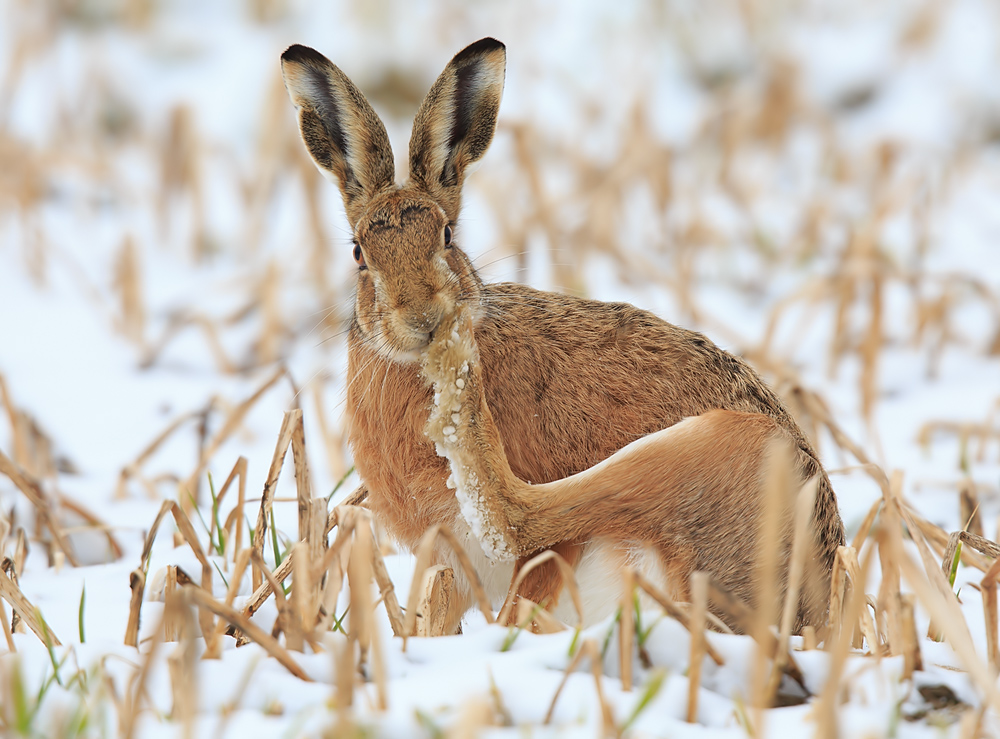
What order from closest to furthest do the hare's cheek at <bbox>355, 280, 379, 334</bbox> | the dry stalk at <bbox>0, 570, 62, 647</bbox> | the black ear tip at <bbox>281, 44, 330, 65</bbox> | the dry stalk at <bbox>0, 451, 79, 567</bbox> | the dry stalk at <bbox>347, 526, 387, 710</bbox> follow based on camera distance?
1. the dry stalk at <bbox>347, 526, 387, 710</bbox>
2. the dry stalk at <bbox>0, 570, 62, 647</bbox>
3. the hare's cheek at <bbox>355, 280, 379, 334</bbox>
4. the black ear tip at <bbox>281, 44, 330, 65</bbox>
5. the dry stalk at <bbox>0, 451, 79, 567</bbox>

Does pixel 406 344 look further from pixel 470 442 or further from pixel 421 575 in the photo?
pixel 421 575

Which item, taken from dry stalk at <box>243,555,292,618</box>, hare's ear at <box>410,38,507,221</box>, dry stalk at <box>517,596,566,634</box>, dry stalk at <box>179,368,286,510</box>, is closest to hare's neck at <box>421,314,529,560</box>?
dry stalk at <box>517,596,566,634</box>

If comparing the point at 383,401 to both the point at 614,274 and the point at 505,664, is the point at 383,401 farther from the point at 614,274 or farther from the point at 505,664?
the point at 614,274

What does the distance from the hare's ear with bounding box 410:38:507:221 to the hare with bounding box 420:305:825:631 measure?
0.67 m

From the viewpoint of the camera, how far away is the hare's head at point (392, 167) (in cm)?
269

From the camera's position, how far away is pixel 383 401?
3.00 m

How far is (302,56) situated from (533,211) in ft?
12.6

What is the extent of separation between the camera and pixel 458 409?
2.58 metres

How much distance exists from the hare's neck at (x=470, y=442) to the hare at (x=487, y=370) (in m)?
0.17

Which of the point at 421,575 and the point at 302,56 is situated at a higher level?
the point at 302,56

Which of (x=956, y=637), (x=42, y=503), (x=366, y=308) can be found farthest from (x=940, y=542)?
(x=42, y=503)

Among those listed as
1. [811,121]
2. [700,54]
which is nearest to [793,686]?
[811,121]

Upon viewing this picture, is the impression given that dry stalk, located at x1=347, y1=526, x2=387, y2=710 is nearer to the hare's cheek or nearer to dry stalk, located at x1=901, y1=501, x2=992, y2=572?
the hare's cheek

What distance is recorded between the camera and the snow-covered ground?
2230 mm
